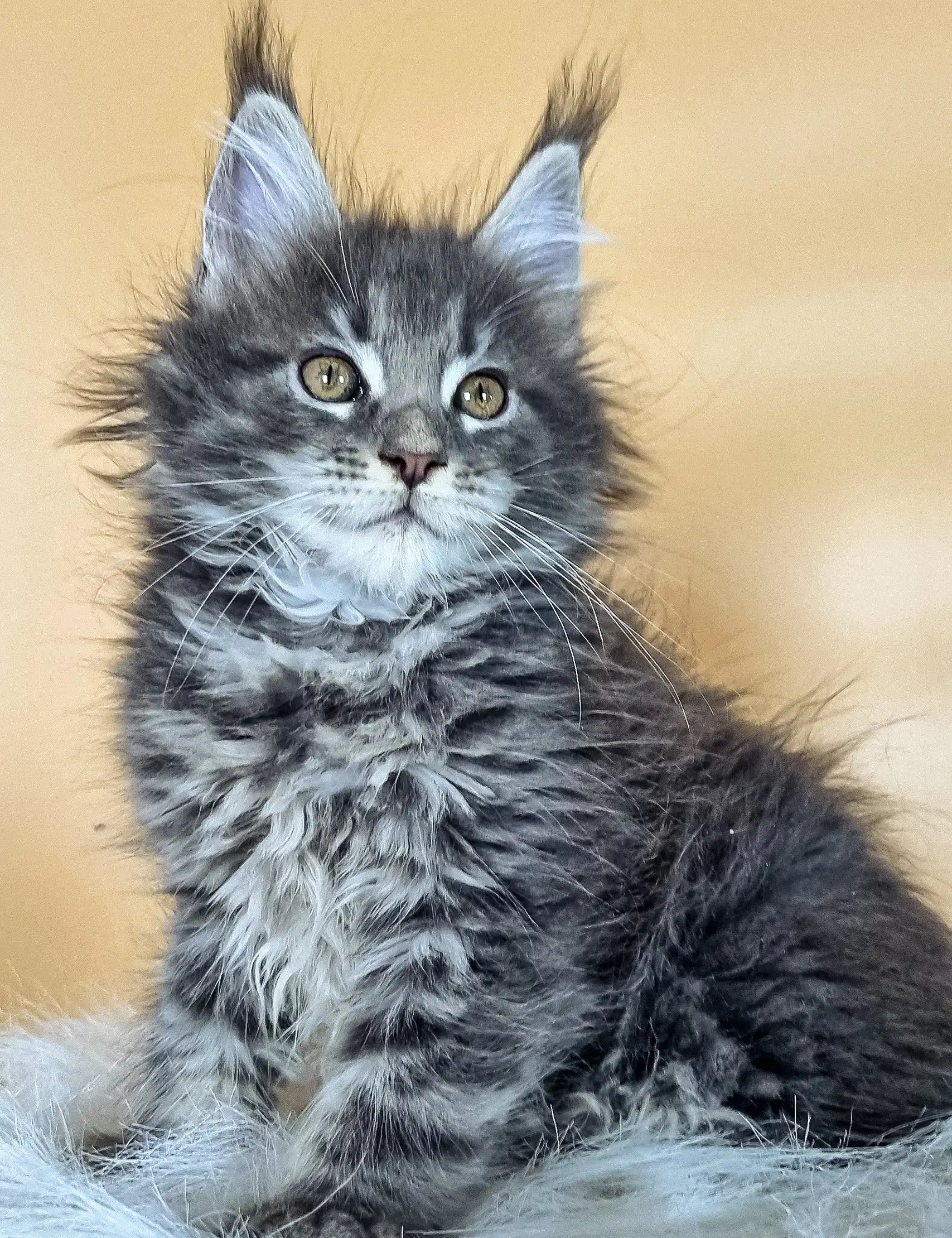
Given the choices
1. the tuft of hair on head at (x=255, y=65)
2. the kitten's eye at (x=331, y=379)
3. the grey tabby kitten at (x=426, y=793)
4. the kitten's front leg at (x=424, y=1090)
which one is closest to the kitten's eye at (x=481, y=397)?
the grey tabby kitten at (x=426, y=793)

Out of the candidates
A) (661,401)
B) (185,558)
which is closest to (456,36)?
(661,401)

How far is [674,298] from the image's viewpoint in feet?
6.31

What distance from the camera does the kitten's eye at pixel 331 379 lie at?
3.84 feet

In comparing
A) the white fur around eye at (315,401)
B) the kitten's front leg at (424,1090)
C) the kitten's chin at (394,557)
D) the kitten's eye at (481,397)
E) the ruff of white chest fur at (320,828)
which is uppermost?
the kitten's eye at (481,397)

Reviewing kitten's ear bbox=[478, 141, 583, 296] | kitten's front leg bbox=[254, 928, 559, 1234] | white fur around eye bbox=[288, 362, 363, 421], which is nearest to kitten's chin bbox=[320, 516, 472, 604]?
white fur around eye bbox=[288, 362, 363, 421]

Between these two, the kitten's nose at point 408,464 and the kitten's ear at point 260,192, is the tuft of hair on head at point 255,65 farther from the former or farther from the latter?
the kitten's nose at point 408,464

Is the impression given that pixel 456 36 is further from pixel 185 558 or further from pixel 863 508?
pixel 185 558

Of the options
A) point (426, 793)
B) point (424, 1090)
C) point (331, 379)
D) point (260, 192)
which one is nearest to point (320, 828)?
point (426, 793)

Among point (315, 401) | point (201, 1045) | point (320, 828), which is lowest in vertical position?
point (201, 1045)

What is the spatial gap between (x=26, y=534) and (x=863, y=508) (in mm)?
1439

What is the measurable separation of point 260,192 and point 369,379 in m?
0.32

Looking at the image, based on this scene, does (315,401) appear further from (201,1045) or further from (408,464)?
(201,1045)

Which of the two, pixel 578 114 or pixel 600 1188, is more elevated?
pixel 578 114

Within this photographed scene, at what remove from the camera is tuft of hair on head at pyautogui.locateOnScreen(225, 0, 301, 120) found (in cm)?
125
